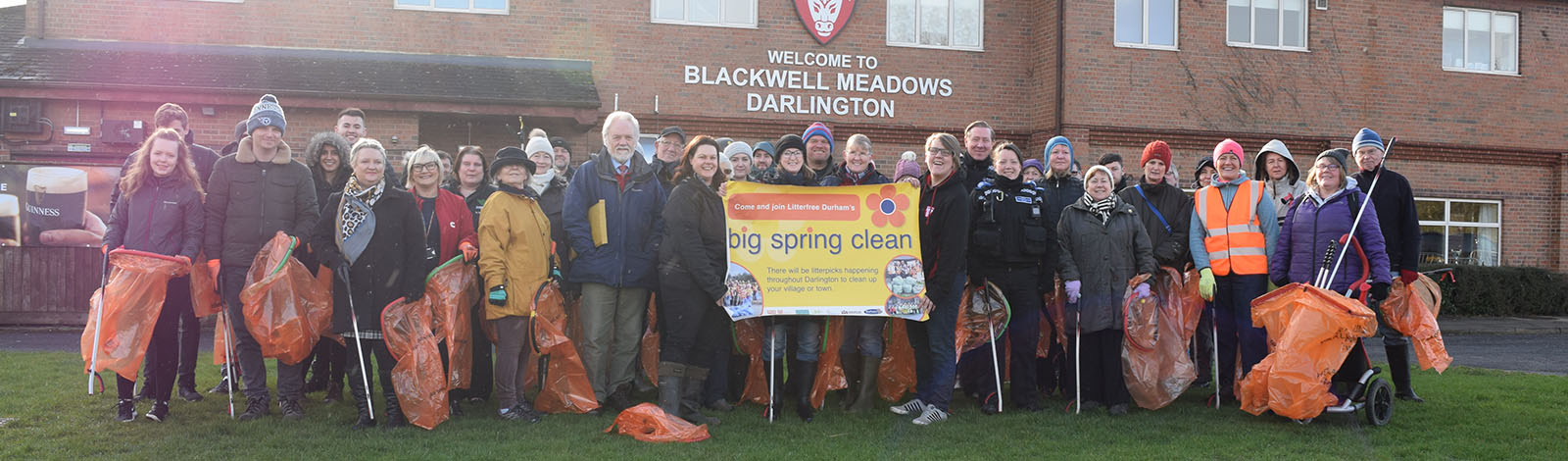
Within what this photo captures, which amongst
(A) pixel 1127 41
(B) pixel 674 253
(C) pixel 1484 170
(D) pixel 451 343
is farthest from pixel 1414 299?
(C) pixel 1484 170

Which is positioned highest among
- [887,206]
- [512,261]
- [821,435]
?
[887,206]

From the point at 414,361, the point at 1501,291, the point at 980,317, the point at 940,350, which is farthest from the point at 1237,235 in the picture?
the point at 1501,291

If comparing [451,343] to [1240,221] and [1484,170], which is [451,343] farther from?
[1484,170]

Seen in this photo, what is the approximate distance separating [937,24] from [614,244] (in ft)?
34.6

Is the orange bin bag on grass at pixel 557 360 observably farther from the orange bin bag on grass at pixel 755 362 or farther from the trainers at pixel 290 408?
the trainers at pixel 290 408

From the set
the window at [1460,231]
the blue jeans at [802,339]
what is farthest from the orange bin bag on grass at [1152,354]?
the window at [1460,231]

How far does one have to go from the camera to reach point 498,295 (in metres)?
5.84

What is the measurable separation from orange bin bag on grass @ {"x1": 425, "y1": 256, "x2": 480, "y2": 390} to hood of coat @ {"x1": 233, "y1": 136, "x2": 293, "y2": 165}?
3.61 feet

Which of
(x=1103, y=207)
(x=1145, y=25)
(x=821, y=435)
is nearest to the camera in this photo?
(x=821, y=435)

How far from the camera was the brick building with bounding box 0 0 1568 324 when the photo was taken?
12797 mm

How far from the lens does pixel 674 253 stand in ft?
19.6

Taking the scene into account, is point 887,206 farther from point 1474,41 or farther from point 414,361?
point 1474,41

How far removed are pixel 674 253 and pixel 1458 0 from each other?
652 inches

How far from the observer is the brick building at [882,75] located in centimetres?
1280
